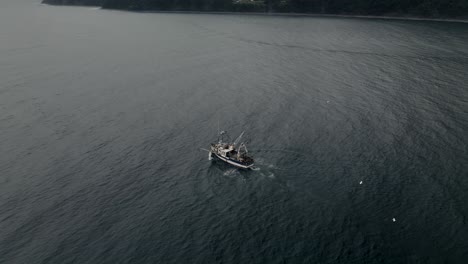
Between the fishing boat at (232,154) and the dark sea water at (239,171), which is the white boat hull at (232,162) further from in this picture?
the dark sea water at (239,171)

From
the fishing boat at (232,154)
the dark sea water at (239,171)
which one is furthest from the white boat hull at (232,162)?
the dark sea water at (239,171)

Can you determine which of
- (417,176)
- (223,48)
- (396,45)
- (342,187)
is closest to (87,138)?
(342,187)

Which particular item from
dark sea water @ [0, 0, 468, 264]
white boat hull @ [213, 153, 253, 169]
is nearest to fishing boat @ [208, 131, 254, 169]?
white boat hull @ [213, 153, 253, 169]

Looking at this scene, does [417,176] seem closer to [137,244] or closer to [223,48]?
[137,244]

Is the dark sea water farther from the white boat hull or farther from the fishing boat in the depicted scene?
the fishing boat

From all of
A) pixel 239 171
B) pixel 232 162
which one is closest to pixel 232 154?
pixel 232 162
